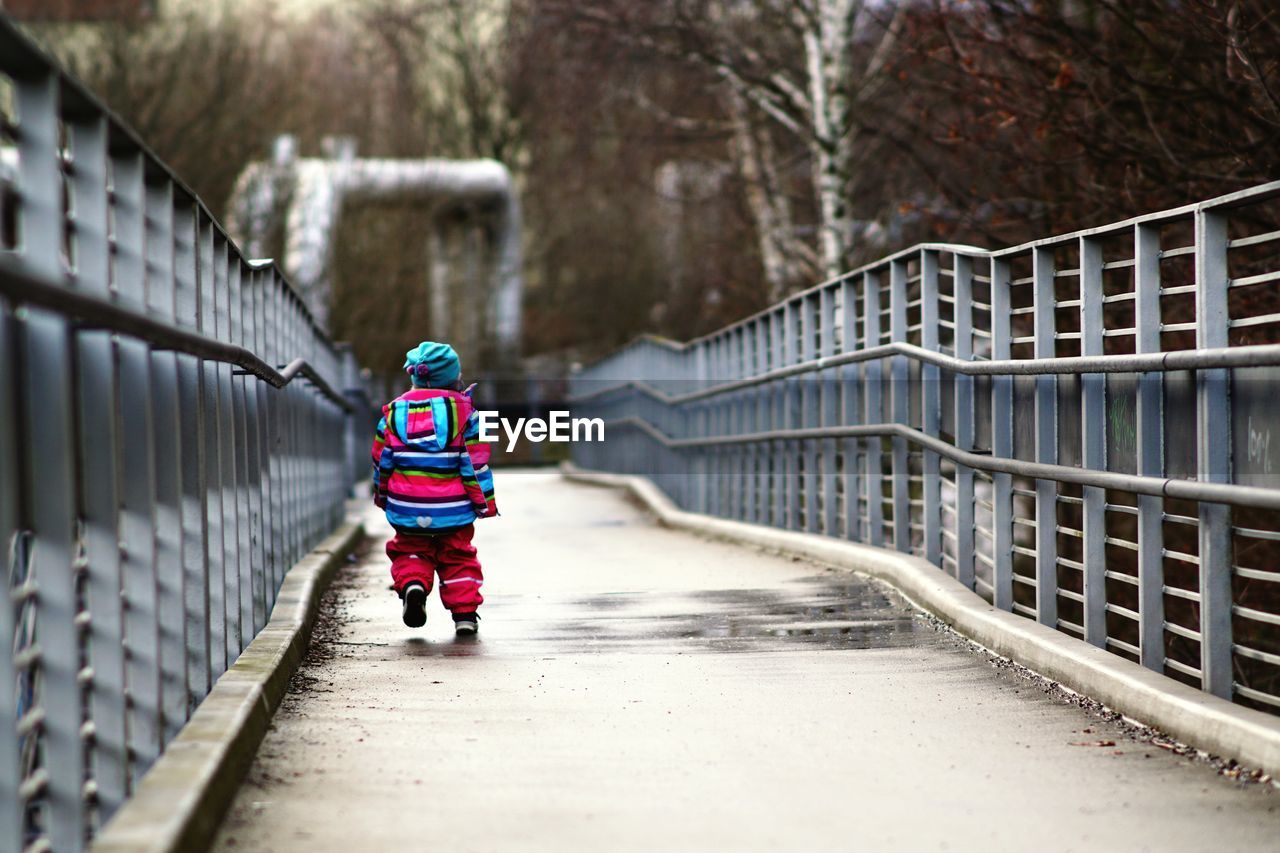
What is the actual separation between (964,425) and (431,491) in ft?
7.66

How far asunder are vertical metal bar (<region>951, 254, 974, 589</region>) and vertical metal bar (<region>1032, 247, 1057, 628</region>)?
1091 mm

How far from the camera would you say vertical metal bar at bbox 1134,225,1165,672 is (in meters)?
6.03

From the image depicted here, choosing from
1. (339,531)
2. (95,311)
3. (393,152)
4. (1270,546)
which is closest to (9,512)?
(95,311)

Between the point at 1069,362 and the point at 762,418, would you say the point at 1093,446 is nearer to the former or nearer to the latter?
the point at 1069,362

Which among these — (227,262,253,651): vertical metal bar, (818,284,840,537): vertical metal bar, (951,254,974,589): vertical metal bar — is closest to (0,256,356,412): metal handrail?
(227,262,253,651): vertical metal bar

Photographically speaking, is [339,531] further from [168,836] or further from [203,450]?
[168,836]

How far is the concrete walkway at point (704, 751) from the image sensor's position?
4.23 metres

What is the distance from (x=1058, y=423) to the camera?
7.11m

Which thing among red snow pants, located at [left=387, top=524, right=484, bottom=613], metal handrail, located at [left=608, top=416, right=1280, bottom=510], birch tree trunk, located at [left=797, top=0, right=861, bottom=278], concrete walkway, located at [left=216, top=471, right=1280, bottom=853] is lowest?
concrete walkway, located at [left=216, top=471, right=1280, bottom=853]

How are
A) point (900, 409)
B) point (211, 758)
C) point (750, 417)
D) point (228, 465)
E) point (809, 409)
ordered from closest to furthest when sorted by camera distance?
point (211, 758) → point (228, 465) → point (900, 409) → point (809, 409) → point (750, 417)

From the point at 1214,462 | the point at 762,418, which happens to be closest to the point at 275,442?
the point at 1214,462

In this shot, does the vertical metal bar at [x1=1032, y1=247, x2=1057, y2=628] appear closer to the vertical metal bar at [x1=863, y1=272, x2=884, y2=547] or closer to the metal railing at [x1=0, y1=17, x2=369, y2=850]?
the metal railing at [x1=0, y1=17, x2=369, y2=850]

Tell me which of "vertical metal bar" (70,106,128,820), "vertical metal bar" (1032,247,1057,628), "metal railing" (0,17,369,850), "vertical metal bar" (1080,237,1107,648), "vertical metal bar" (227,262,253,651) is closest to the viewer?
"metal railing" (0,17,369,850)

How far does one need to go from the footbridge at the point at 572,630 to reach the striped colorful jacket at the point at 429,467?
0.50 m
